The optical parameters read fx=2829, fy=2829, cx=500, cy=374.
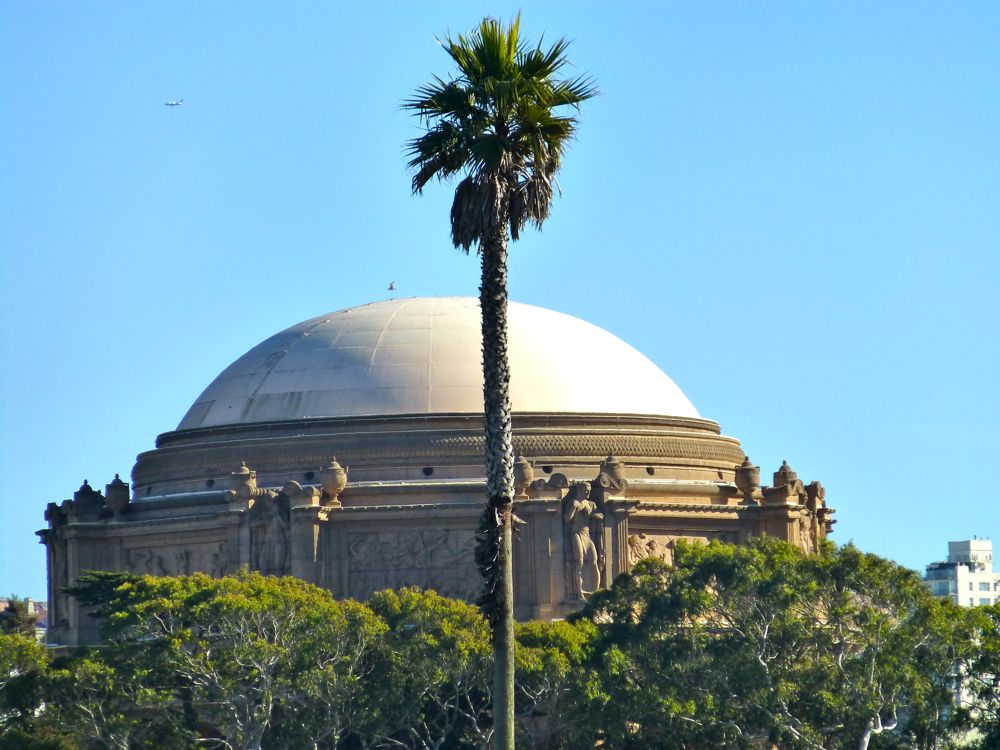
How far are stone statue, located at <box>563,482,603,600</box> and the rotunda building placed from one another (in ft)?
0.25

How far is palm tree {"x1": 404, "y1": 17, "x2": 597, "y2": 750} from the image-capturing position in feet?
205

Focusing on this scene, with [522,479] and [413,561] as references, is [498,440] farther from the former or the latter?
[413,561]

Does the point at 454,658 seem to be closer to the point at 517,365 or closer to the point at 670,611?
the point at 670,611

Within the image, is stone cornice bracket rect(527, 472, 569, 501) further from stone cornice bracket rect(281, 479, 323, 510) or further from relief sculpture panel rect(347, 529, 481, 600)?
stone cornice bracket rect(281, 479, 323, 510)

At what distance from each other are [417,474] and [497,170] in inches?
2000

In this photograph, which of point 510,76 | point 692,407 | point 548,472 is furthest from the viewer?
point 692,407

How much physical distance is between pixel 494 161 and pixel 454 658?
108 ft

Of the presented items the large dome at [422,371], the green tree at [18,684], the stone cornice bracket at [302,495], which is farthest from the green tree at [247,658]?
the large dome at [422,371]

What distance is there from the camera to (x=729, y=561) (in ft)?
304

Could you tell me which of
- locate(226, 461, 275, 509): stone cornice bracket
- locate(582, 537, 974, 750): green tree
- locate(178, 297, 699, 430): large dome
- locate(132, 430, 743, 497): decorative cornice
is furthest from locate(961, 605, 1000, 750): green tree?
locate(226, 461, 275, 509): stone cornice bracket

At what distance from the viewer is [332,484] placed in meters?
111

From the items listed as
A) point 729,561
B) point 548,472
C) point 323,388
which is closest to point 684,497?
point 548,472

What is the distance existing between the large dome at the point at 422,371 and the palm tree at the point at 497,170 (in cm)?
4999

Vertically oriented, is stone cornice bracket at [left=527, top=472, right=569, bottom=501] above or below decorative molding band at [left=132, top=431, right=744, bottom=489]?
below
